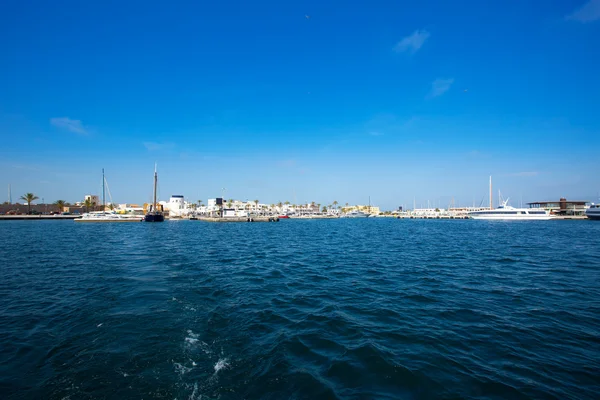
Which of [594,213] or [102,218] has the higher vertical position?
[102,218]

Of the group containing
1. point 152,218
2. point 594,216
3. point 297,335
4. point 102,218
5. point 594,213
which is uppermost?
point 102,218

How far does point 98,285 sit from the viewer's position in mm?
13727

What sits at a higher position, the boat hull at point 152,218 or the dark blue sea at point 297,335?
the boat hull at point 152,218

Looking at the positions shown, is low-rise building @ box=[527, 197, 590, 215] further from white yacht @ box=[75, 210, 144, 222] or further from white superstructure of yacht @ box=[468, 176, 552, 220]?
white yacht @ box=[75, 210, 144, 222]

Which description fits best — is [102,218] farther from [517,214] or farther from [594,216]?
[594,216]

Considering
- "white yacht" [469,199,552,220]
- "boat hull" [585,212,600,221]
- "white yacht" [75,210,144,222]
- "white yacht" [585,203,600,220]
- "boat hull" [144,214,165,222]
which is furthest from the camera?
"white yacht" [469,199,552,220]

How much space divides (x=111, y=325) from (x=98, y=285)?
644cm

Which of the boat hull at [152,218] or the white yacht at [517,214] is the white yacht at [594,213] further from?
the boat hull at [152,218]

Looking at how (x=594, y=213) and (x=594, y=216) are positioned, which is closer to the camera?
(x=594, y=213)

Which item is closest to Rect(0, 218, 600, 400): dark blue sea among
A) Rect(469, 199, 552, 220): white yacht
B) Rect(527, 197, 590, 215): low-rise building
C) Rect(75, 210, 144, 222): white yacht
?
Rect(75, 210, 144, 222): white yacht

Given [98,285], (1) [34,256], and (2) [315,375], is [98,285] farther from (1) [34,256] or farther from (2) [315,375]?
(1) [34,256]

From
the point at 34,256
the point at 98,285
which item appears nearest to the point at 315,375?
the point at 98,285

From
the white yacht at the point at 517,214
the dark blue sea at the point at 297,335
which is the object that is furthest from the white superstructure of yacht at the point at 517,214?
the dark blue sea at the point at 297,335

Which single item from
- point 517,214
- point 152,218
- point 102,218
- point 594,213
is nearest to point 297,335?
point 152,218
